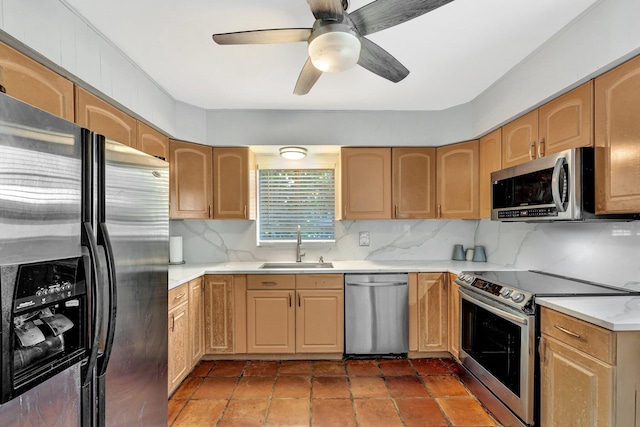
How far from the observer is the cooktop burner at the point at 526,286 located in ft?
5.82

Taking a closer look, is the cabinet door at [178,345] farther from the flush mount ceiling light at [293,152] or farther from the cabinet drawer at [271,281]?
the flush mount ceiling light at [293,152]

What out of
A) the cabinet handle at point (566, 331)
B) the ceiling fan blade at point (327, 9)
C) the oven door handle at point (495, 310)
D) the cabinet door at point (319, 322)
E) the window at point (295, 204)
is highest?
the ceiling fan blade at point (327, 9)

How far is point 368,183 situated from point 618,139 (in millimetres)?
1863

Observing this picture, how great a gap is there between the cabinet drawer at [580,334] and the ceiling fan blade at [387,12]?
5.01 feet

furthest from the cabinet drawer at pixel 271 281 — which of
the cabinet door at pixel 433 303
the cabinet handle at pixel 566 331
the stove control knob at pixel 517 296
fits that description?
the cabinet handle at pixel 566 331

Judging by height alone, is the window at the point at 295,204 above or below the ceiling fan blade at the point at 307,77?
below

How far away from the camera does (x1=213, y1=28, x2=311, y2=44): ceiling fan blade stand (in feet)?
4.80

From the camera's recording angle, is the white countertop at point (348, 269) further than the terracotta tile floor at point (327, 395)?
Yes

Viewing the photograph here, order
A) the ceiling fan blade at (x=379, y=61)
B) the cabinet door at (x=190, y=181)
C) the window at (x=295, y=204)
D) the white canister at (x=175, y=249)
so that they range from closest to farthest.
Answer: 1. the ceiling fan blade at (x=379, y=61)
2. the cabinet door at (x=190, y=181)
3. the white canister at (x=175, y=249)
4. the window at (x=295, y=204)

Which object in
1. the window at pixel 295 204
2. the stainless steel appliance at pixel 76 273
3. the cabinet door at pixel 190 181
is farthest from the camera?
the window at pixel 295 204

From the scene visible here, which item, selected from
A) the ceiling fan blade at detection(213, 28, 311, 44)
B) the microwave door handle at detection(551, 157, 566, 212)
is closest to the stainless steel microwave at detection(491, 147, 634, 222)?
the microwave door handle at detection(551, 157, 566, 212)

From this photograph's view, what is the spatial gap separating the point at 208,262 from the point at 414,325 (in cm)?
214

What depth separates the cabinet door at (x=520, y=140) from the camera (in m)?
2.20

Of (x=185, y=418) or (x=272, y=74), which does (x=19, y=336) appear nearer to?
(x=185, y=418)
